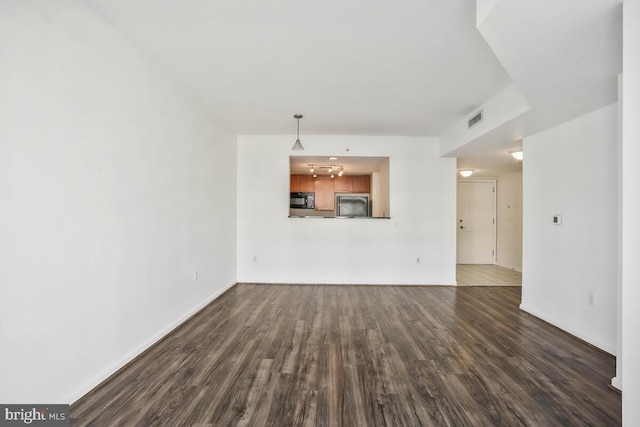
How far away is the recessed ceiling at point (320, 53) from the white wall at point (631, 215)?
839mm

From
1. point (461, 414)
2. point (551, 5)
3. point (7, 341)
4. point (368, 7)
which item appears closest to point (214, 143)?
point (368, 7)

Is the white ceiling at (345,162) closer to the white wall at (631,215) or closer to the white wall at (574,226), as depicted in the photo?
the white wall at (574,226)

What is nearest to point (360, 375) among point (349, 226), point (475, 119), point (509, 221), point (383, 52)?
point (383, 52)

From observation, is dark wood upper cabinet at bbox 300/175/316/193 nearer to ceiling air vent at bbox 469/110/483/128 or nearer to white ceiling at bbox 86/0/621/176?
white ceiling at bbox 86/0/621/176

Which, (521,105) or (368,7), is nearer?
(368,7)

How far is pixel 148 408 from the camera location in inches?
63.3

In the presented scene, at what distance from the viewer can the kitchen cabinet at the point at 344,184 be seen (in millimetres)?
6703

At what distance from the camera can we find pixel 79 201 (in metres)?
1.65

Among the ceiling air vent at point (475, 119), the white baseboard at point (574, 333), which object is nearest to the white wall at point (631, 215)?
the white baseboard at point (574, 333)

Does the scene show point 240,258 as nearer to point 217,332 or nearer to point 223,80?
point 217,332

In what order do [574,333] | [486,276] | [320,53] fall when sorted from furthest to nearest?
[486,276] → [574,333] → [320,53]

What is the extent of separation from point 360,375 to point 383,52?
247 cm

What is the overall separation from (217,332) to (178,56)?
2.51m

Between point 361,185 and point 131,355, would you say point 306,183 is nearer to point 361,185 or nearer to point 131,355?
point 361,185
